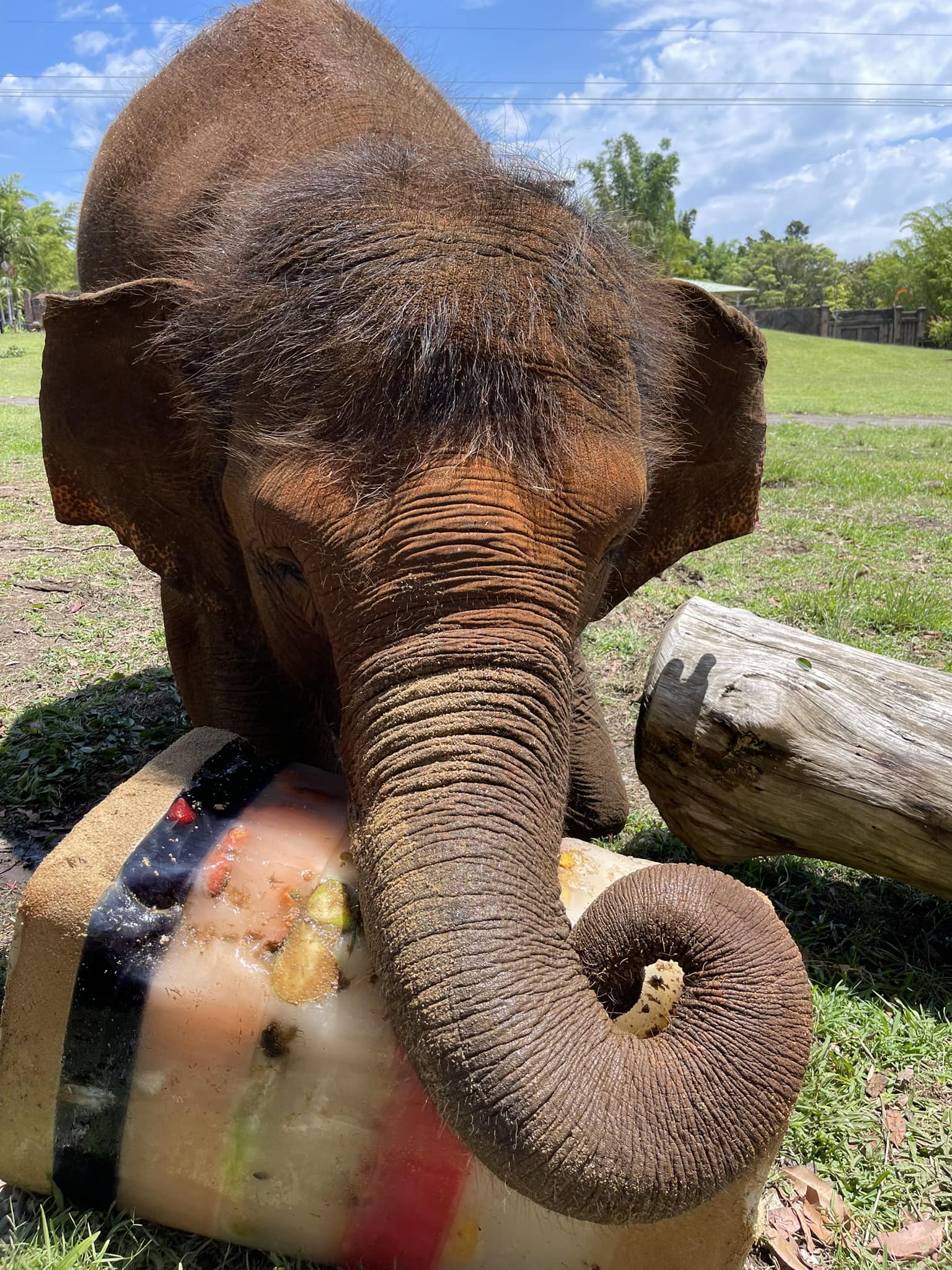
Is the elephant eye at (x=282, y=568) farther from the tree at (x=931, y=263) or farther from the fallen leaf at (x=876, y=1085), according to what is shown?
the tree at (x=931, y=263)

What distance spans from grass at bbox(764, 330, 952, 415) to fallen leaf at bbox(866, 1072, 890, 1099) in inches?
477

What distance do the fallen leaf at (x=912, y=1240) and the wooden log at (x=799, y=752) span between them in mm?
1129

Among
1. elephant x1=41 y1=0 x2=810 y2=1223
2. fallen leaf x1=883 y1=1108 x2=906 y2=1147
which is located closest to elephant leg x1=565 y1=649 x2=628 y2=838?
elephant x1=41 y1=0 x2=810 y2=1223

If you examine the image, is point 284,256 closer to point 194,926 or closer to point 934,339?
point 194,926

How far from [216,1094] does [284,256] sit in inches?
77.7

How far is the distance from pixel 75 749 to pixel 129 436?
82.5 inches

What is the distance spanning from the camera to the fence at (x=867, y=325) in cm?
5603

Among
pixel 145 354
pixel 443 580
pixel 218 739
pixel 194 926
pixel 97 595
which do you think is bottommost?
pixel 97 595

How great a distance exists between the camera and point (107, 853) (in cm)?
219

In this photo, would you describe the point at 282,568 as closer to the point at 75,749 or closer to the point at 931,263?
the point at 75,749

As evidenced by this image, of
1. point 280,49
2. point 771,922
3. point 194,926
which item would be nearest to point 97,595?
→ point 280,49

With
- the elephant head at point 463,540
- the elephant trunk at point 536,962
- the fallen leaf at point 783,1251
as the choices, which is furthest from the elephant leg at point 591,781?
the elephant trunk at point 536,962

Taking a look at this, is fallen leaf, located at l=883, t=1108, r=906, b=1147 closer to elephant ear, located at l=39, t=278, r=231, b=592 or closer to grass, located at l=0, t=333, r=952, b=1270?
grass, located at l=0, t=333, r=952, b=1270

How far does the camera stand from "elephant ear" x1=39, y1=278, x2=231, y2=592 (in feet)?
9.95
